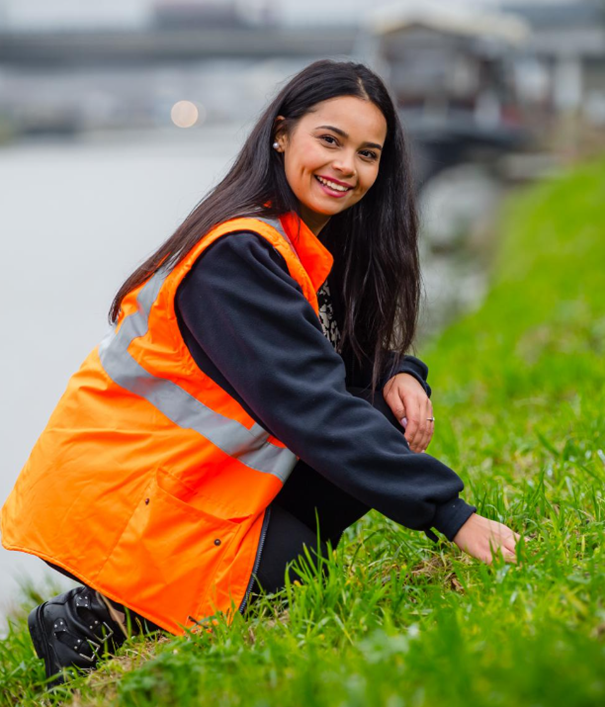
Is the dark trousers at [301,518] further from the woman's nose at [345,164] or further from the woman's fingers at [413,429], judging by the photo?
the woman's nose at [345,164]

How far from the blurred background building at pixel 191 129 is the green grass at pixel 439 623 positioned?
0.68m

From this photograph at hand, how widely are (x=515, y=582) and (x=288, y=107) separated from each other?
1153 millimetres

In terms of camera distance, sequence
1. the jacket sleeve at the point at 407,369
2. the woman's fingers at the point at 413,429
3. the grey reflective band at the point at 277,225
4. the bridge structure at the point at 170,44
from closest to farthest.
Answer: the grey reflective band at the point at 277,225 < the woman's fingers at the point at 413,429 < the jacket sleeve at the point at 407,369 < the bridge structure at the point at 170,44

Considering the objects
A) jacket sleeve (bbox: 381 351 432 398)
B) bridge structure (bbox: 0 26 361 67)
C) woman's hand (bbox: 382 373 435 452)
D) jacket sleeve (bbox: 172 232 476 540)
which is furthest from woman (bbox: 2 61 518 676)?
bridge structure (bbox: 0 26 361 67)

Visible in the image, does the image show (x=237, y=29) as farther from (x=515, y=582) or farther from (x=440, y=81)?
(x=515, y=582)

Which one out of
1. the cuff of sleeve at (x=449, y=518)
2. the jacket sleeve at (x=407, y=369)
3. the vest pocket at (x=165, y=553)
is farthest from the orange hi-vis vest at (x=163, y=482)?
the jacket sleeve at (x=407, y=369)

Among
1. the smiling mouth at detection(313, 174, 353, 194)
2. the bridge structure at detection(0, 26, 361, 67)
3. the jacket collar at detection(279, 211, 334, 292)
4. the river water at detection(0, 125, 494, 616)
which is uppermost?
the bridge structure at detection(0, 26, 361, 67)

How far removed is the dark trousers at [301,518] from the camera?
1.96 meters

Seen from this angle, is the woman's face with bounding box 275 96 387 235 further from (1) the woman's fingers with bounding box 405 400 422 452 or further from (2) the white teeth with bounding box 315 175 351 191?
(1) the woman's fingers with bounding box 405 400 422 452

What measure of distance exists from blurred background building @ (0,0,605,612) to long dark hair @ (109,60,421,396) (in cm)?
17

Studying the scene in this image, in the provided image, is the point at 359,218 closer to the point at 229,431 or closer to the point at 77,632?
the point at 229,431

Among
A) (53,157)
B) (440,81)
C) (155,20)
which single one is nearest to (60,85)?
(155,20)

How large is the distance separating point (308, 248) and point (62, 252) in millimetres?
12540

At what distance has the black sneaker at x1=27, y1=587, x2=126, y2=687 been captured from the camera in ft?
6.57
